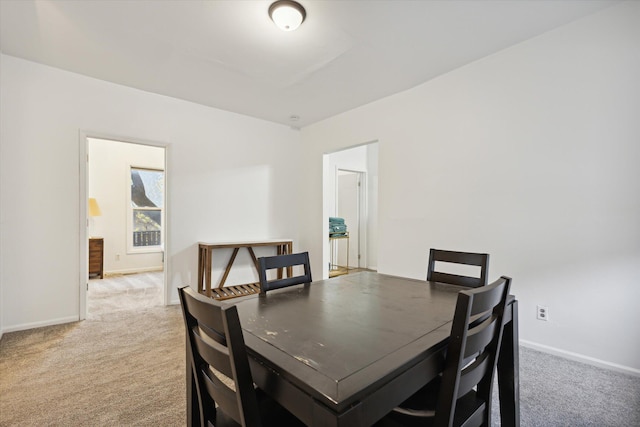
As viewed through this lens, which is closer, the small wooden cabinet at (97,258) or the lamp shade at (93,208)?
the small wooden cabinet at (97,258)

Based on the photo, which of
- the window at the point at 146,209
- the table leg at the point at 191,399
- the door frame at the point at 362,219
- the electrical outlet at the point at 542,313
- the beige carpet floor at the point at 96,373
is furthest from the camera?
the door frame at the point at 362,219

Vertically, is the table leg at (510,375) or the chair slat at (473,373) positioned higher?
the chair slat at (473,373)

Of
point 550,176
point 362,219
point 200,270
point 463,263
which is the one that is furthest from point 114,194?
point 550,176

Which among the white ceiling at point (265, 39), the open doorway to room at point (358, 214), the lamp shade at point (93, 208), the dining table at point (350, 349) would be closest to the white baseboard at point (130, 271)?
the lamp shade at point (93, 208)

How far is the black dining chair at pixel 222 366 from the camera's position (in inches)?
30.1

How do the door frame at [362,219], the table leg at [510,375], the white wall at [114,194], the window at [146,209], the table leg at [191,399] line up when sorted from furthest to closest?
the door frame at [362,219], the window at [146,209], the white wall at [114,194], the table leg at [510,375], the table leg at [191,399]

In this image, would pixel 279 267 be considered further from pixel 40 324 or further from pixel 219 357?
pixel 40 324

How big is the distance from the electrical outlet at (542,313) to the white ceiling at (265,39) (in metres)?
2.21

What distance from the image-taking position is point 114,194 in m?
5.61

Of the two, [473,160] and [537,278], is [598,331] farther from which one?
[473,160]

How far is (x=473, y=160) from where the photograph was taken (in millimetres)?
2822

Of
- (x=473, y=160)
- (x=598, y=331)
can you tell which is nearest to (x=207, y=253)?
(x=473, y=160)

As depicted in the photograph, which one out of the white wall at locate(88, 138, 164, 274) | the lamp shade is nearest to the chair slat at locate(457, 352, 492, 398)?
the lamp shade

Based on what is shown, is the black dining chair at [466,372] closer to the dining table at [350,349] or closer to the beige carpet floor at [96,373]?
the dining table at [350,349]
